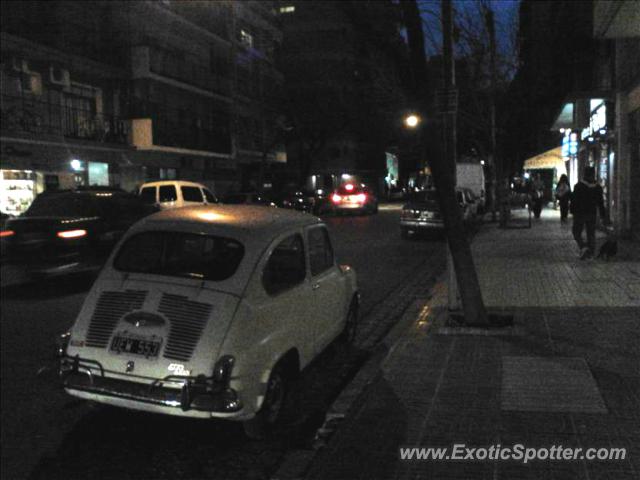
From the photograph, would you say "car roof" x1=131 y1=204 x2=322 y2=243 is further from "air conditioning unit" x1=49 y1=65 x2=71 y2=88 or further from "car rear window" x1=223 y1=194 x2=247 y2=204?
"air conditioning unit" x1=49 y1=65 x2=71 y2=88

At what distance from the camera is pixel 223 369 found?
15.0 ft

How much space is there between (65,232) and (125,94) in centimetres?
2260

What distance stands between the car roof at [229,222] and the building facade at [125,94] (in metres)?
20.4

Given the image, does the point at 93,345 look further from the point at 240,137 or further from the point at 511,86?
the point at 240,137

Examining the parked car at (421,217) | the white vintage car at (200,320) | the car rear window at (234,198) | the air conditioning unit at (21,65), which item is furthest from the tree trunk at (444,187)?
the air conditioning unit at (21,65)

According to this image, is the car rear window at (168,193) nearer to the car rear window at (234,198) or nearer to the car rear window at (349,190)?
the car rear window at (234,198)

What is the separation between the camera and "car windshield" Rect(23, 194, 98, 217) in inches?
485

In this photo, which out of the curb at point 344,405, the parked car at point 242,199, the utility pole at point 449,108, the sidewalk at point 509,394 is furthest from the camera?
the parked car at point 242,199

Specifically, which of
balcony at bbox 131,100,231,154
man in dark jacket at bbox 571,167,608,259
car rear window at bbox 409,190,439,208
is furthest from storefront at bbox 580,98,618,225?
balcony at bbox 131,100,231,154

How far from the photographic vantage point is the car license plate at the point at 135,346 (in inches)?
187

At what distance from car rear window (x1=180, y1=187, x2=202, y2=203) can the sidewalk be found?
523 inches

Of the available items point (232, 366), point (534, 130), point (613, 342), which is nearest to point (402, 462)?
point (232, 366)

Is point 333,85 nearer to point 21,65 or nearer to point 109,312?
point 21,65

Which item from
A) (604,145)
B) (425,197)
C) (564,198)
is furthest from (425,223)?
(564,198)
